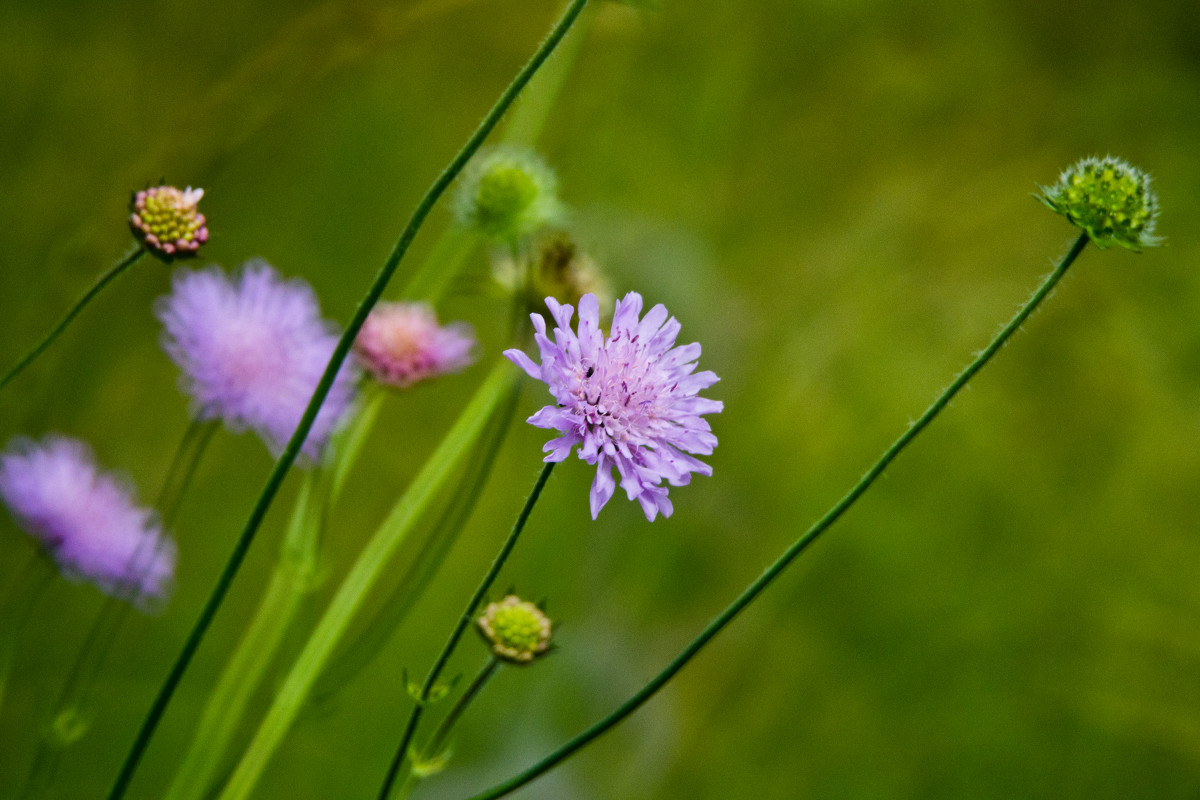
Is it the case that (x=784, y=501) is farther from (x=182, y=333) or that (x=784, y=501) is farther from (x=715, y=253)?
(x=182, y=333)

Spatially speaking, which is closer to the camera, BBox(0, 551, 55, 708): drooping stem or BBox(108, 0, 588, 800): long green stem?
BBox(108, 0, 588, 800): long green stem

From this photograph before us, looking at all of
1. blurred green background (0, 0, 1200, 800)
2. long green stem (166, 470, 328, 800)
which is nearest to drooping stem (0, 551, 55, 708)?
blurred green background (0, 0, 1200, 800)

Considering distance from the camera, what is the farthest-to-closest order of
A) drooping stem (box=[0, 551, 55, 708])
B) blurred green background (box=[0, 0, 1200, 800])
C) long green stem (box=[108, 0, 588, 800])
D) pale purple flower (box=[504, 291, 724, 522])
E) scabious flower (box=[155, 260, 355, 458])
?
blurred green background (box=[0, 0, 1200, 800]), drooping stem (box=[0, 551, 55, 708]), scabious flower (box=[155, 260, 355, 458]), pale purple flower (box=[504, 291, 724, 522]), long green stem (box=[108, 0, 588, 800])

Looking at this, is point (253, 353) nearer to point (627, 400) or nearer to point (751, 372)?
point (627, 400)

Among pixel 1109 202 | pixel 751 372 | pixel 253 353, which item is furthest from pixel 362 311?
pixel 751 372

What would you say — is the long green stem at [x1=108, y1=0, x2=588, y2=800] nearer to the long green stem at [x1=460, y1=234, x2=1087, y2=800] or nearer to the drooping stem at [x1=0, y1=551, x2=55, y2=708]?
the long green stem at [x1=460, y1=234, x2=1087, y2=800]

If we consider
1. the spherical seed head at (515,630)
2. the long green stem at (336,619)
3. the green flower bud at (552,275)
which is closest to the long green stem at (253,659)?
the long green stem at (336,619)

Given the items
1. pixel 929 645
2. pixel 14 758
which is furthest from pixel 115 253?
pixel 929 645
